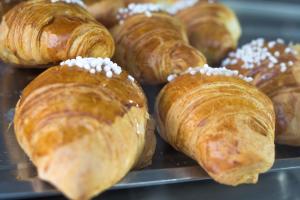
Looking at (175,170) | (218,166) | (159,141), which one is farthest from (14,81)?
(218,166)

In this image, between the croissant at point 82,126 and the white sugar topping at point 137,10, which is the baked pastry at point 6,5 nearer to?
the white sugar topping at point 137,10

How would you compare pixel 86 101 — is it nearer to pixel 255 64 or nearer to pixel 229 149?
pixel 229 149

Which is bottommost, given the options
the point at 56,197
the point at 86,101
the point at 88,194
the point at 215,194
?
the point at 215,194

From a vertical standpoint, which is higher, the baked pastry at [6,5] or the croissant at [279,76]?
the baked pastry at [6,5]

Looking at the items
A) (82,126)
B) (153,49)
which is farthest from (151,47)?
(82,126)

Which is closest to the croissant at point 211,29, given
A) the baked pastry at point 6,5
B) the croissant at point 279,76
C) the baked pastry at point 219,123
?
the croissant at point 279,76

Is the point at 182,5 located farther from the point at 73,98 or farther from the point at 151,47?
the point at 73,98

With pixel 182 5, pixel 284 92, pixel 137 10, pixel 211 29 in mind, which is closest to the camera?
pixel 284 92
